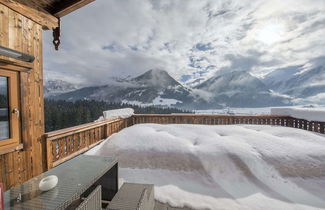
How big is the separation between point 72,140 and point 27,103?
4.46ft

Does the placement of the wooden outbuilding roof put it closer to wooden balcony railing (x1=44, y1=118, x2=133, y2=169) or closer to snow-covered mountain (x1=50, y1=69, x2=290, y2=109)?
wooden balcony railing (x1=44, y1=118, x2=133, y2=169)

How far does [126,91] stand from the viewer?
168250 millimetres

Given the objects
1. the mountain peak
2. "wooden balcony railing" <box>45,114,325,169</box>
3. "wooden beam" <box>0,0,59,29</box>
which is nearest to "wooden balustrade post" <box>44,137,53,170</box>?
"wooden balcony railing" <box>45,114,325,169</box>

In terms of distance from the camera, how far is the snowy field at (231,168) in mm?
2086

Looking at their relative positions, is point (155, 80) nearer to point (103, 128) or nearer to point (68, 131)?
point (103, 128)

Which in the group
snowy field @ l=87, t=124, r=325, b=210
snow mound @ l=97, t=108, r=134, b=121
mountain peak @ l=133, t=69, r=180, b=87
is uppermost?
mountain peak @ l=133, t=69, r=180, b=87

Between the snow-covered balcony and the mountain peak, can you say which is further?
the mountain peak

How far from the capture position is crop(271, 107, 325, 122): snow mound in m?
4.05

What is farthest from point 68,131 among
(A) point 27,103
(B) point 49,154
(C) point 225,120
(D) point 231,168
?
(C) point 225,120

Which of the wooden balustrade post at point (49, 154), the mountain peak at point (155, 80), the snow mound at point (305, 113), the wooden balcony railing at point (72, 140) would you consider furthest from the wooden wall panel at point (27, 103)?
the mountain peak at point (155, 80)

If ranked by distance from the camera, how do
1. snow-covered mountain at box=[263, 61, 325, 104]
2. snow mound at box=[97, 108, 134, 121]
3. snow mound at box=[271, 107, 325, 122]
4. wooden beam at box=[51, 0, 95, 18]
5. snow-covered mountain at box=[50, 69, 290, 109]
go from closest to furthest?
wooden beam at box=[51, 0, 95, 18] < snow mound at box=[271, 107, 325, 122] < snow mound at box=[97, 108, 134, 121] < snow-covered mountain at box=[263, 61, 325, 104] < snow-covered mountain at box=[50, 69, 290, 109]

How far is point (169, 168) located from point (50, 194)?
6.50 feet

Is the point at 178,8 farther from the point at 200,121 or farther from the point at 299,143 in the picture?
the point at 299,143

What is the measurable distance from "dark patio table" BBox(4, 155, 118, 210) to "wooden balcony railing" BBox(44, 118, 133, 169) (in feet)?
4.84
